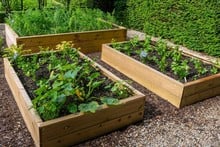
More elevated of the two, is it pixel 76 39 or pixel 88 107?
pixel 76 39

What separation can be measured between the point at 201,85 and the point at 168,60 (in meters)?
0.89

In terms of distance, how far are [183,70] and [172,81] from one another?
303 mm

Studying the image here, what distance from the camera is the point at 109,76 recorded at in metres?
3.53

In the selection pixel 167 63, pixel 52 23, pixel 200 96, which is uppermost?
pixel 52 23

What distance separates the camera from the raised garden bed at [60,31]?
4665 mm

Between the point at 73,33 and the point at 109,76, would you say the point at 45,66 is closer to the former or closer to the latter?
the point at 109,76

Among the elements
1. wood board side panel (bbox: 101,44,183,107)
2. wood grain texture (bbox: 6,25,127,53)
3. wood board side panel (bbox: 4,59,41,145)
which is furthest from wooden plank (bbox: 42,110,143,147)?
wood grain texture (bbox: 6,25,127,53)

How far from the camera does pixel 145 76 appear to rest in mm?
3893

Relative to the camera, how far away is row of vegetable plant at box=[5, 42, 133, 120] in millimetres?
2582

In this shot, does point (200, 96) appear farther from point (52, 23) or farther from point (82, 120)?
point (52, 23)

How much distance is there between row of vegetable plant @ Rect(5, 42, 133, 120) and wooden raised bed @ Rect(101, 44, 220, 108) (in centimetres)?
66

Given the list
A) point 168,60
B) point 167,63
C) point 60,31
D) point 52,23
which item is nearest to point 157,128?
point 167,63

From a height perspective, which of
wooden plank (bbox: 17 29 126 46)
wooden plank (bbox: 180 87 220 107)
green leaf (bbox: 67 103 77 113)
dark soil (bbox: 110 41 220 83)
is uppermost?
wooden plank (bbox: 17 29 126 46)

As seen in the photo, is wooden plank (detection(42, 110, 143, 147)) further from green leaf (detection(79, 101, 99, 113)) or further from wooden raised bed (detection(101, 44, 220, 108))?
wooden raised bed (detection(101, 44, 220, 108))
